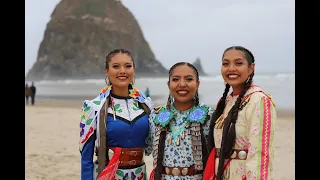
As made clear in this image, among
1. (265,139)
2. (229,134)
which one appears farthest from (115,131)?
(265,139)

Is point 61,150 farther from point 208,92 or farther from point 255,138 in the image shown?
point 208,92

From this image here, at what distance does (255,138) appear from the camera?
9.38 ft

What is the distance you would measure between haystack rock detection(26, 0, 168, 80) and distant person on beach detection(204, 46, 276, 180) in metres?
102

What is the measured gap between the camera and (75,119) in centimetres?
1549

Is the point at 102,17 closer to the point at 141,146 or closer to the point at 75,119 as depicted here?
the point at 75,119

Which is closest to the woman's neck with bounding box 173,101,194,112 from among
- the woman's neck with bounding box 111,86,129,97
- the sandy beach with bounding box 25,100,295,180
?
the woman's neck with bounding box 111,86,129,97

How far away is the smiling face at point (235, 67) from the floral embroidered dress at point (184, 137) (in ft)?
1.26

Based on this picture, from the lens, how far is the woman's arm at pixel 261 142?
2852 millimetres

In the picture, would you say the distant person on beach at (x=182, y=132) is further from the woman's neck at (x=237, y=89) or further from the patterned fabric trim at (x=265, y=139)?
the patterned fabric trim at (x=265, y=139)

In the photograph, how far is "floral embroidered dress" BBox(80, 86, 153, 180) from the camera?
345 centimetres

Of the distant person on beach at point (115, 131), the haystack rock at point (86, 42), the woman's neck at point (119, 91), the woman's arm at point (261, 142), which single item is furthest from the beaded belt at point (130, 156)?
the haystack rock at point (86, 42)

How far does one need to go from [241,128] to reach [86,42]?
113870 millimetres
